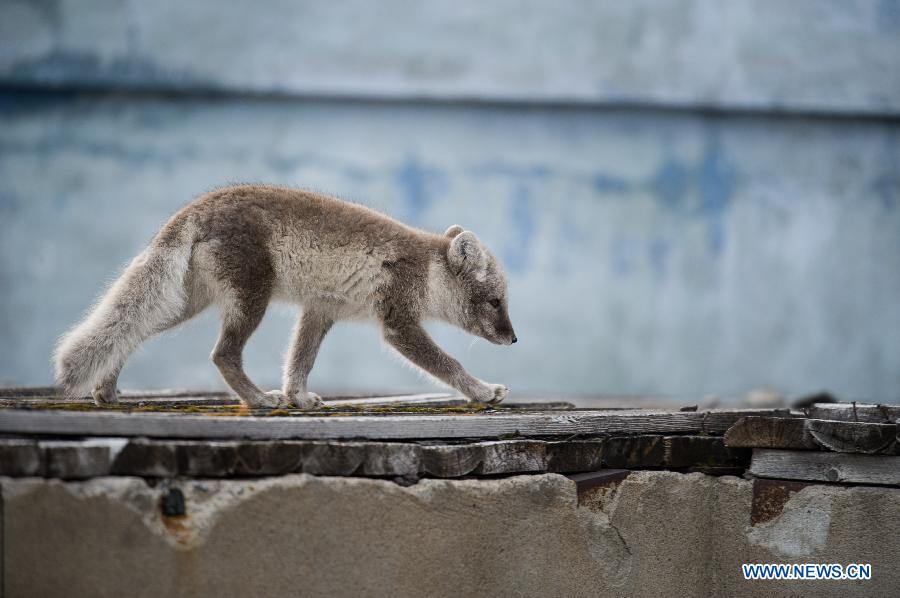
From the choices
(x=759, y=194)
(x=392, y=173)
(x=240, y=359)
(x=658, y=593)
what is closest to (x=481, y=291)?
(x=240, y=359)

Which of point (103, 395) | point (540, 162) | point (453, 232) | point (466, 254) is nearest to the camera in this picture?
point (103, 395)

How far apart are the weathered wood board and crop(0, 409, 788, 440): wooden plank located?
0.05 meters

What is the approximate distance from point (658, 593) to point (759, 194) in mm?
6808

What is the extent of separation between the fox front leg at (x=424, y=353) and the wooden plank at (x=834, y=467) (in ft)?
4.65

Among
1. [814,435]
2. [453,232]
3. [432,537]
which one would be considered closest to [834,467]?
[814,435]

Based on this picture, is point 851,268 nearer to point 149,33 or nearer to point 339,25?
point 339,25

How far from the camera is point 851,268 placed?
33.2 feet

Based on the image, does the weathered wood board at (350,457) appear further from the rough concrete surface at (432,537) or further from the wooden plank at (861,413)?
the wooden plank at (861,413)

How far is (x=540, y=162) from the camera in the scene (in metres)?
10.0

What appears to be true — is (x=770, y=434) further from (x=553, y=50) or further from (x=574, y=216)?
(x=553, y=50)

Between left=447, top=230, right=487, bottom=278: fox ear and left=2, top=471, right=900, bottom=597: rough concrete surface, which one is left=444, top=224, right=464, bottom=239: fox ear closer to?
left=447, top=230, right=487, bottom=278: fox ear

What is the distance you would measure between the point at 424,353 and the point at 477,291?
1.66 feet

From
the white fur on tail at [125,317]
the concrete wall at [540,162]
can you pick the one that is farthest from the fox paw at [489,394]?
the concrete wall at [540,162]

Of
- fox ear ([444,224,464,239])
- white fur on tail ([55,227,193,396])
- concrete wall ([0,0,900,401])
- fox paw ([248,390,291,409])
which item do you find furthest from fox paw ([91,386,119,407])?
concrete wall ([0,0,900,401])
